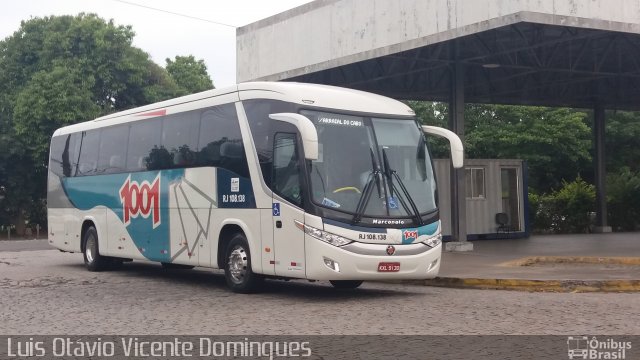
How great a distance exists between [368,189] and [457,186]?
10965 millimetres

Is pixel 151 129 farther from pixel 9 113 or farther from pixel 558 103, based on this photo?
pixel 9 113

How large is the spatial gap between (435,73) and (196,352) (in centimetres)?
2172

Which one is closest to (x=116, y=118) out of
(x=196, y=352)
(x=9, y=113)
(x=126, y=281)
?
(x=126, y=281)

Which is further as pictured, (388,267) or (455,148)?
(455,148)

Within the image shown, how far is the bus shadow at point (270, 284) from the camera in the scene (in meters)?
13.8

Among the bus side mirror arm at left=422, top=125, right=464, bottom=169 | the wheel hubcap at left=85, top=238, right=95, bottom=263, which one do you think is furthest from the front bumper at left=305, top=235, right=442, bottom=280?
the wheel hubcap at left=85, top=238, right=95, bottom=263

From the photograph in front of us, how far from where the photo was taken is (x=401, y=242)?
12586mm

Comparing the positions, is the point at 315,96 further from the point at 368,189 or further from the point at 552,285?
the point at 552,285

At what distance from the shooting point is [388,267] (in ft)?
40.7

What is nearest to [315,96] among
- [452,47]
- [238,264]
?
[238,264]

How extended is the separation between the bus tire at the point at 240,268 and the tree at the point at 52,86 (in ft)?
91.0

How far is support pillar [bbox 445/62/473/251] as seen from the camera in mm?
22922

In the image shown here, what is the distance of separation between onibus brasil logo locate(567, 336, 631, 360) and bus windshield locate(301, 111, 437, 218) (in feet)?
14.1

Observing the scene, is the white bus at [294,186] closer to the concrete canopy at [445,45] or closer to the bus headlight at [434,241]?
the bus headlight at [434,241]
